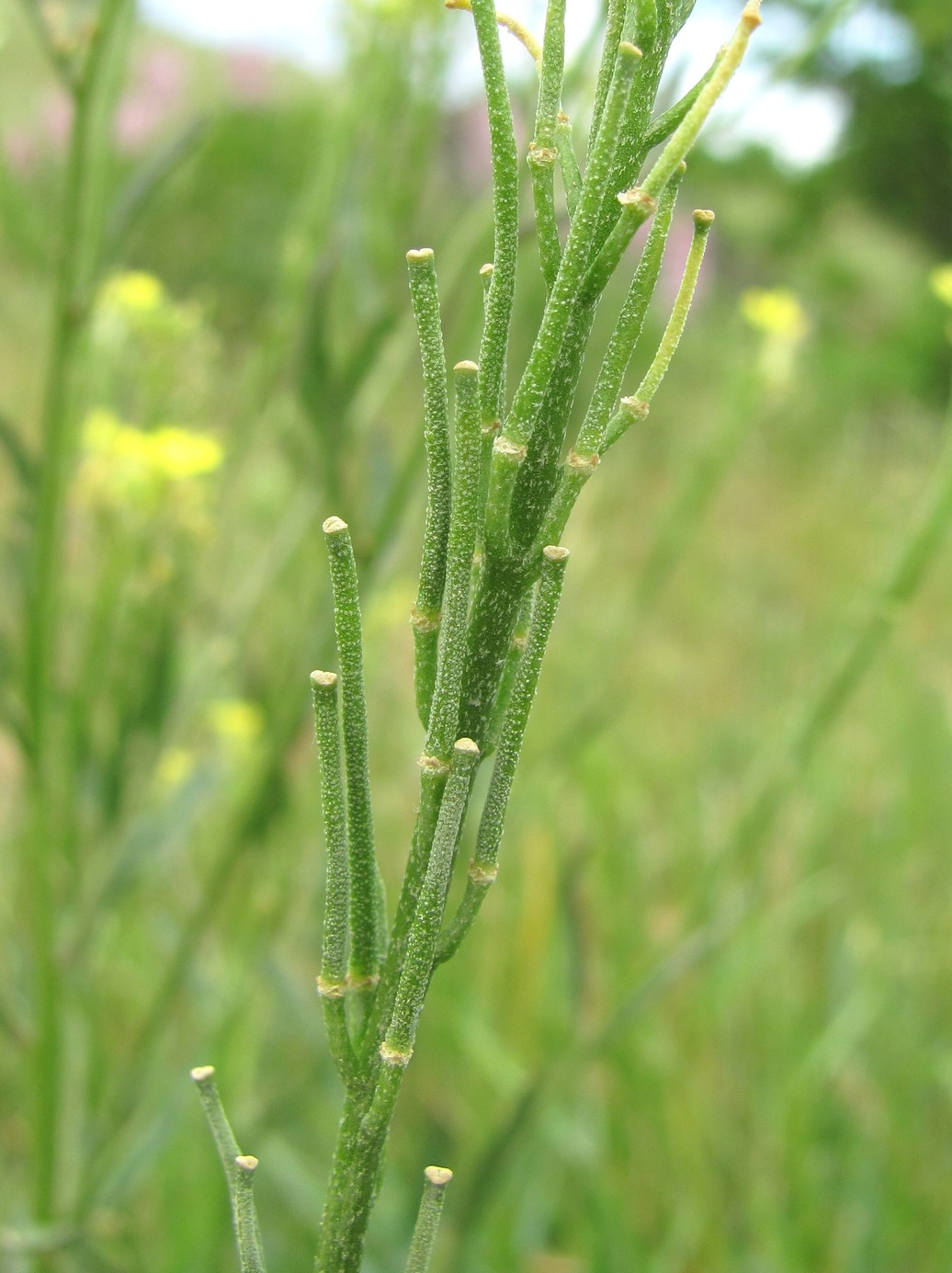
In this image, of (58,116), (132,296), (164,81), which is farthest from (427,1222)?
(164,81)

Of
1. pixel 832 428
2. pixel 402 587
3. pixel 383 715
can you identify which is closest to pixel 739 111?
pixel 402 587

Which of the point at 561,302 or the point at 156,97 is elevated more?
the point at 156,97

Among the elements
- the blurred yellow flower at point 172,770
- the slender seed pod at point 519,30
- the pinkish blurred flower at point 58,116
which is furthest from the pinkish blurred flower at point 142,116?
the slender seed pod at point 519,30

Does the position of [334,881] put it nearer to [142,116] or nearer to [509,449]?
[509,449]

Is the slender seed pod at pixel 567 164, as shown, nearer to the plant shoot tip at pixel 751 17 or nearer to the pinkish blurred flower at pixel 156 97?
the plant shoot tip at pixel 751 17

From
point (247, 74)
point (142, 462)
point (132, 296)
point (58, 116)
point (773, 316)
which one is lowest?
point (142, 462)

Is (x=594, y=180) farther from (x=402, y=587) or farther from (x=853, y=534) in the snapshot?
(x=853, y=534)
